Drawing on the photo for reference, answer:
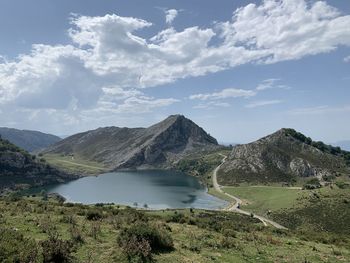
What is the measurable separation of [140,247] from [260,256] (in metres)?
8.29

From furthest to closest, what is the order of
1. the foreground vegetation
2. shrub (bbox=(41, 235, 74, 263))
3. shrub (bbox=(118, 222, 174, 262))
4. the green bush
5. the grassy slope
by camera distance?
the grassy slope
shrub (bbox=(118, 222, 174, 262))
the foreground vegetation
shrub (bbox=(41, 235, 74, 263))
the green bush

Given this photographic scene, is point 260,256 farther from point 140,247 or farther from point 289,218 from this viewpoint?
point 289,218

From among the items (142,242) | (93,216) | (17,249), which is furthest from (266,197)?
(17,249)

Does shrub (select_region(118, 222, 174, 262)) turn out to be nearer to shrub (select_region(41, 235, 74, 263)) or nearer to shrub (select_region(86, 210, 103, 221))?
shrub (select_region(41, 235, 74, 263))

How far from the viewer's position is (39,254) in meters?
16.8

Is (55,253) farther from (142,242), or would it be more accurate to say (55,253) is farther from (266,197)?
(266,197)

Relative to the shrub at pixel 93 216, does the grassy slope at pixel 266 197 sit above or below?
below

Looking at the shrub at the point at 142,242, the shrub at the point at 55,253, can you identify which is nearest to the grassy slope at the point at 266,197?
the shrub at the point at 142,242

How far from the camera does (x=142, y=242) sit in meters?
19.2

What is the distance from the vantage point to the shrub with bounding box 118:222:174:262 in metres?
18.3

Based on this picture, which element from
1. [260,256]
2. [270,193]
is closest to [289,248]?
[260,256]

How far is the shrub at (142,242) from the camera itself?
18266mm

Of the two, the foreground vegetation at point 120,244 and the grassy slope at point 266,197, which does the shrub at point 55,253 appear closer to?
the foreground vegetation at point 120,244

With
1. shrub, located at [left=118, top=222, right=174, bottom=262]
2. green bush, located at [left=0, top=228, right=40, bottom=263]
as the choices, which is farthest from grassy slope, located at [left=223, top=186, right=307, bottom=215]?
green bush, located at [left=0, top=228, right=40, bottom=263]
